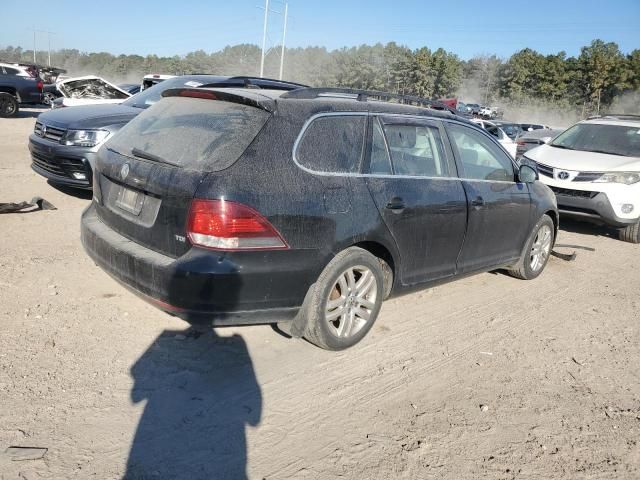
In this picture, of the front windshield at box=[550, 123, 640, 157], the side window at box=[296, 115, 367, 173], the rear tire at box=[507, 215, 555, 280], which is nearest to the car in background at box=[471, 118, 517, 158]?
the front windshield at box=[550, 123, 640, 157]

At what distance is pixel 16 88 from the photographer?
61.0ft

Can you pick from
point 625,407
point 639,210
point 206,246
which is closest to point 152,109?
point 206,246

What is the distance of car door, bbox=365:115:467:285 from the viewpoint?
392 cm

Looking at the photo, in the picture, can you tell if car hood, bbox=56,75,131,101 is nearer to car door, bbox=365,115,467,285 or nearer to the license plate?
the license plate

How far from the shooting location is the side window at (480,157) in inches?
187

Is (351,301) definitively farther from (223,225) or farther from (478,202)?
(478,202)

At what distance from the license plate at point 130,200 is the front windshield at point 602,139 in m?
7.61

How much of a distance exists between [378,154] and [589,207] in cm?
505

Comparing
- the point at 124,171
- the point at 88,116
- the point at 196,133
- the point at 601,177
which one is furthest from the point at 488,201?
the point at 88,116

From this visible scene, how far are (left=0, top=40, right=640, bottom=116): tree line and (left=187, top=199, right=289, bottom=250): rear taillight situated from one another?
54224 mm

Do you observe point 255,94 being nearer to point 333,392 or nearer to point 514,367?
point 333,392

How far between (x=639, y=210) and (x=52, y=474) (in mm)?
7859

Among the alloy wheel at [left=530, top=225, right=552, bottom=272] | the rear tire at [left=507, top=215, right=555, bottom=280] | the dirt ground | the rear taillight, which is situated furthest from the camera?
the alloy wheel at [left=530, top=225, right=552, bottom=272]

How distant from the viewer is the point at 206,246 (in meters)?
3.12
